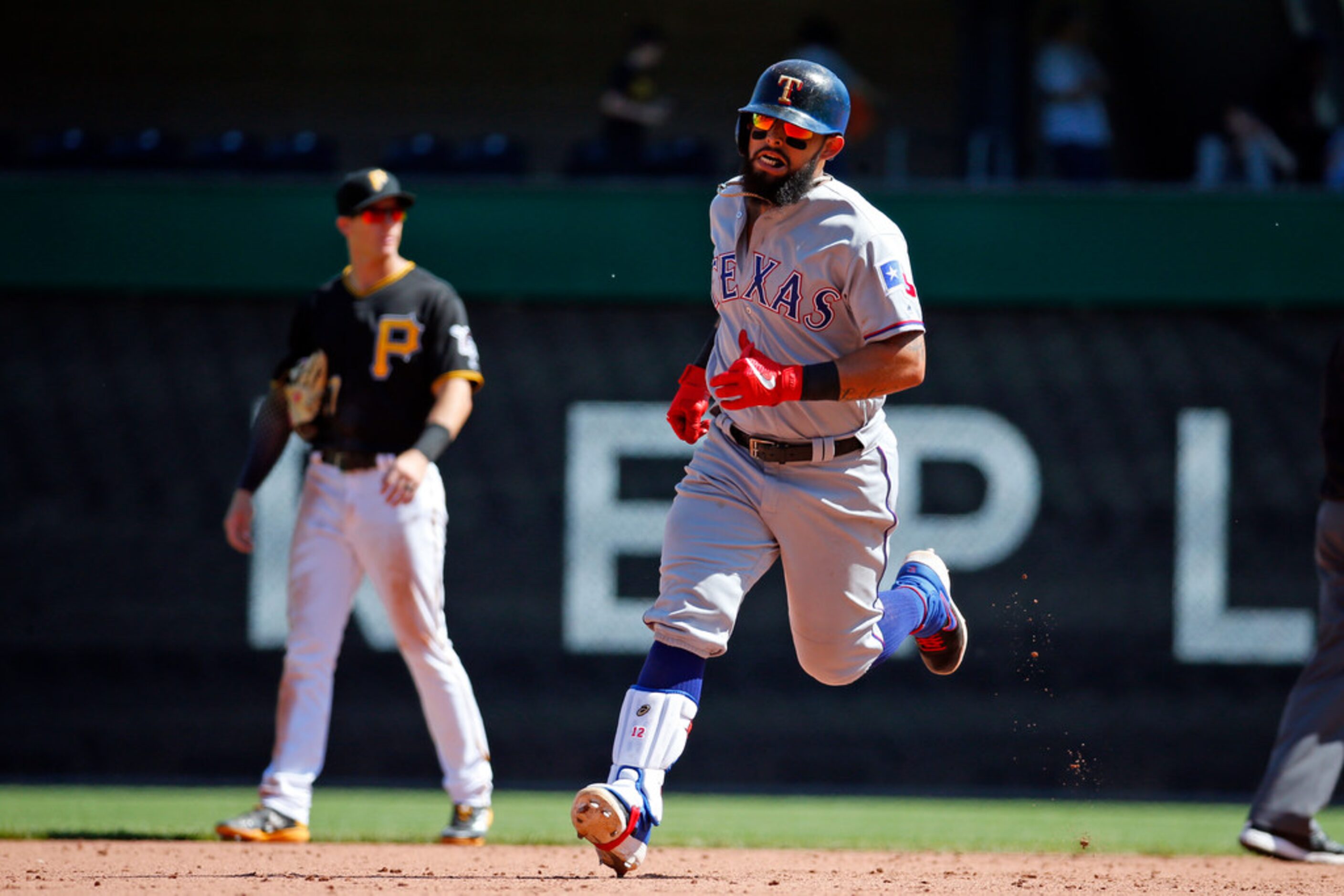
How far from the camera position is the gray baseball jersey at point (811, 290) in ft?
13.5

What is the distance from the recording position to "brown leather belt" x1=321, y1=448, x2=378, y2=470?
5480mm

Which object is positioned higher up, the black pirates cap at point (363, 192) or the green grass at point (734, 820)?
the black pirates cap at point (363, 192)

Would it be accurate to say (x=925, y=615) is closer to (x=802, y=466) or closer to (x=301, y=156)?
(x=802, y=466)

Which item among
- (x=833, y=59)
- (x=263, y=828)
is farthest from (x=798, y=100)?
(x=833, y=59)

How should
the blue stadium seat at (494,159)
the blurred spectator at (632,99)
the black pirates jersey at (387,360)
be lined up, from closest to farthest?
the black pirates jersey at (387,360) < the blue stadium seat at (494,159) < the blurred spectator at (632,99)

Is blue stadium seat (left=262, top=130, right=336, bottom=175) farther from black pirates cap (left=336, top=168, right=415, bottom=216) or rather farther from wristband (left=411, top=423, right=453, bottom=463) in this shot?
wristband (left=411, top=423, right=453, bottom=463)

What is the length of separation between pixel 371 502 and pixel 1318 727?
10.3 feet

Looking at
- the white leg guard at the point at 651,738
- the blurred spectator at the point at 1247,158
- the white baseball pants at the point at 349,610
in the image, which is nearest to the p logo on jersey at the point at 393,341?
the white baseball pants at the point at 349,610

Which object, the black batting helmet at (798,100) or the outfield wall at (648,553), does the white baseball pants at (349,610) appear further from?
the outfield wall at (648,553)

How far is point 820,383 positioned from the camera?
4.02 meters

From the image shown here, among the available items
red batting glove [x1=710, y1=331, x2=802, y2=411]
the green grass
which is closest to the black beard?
red batting glove [x1=710, y1=331, x2=802, y2=411]

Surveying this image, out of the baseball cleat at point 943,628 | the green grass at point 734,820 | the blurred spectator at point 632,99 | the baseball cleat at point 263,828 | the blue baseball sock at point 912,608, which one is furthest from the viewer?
the blurred spectator at point 632,99

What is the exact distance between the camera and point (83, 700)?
7.59 meters

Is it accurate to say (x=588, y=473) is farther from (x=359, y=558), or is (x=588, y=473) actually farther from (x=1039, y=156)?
(x=1039, y=156)
